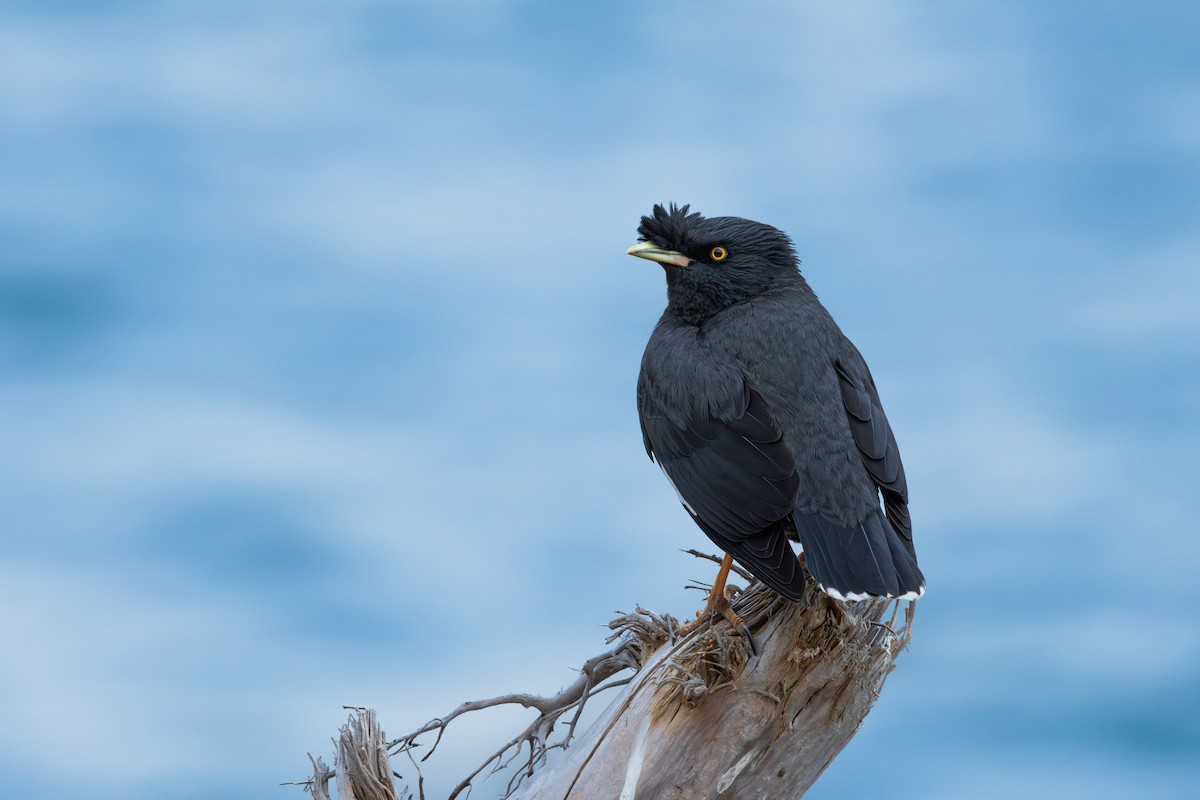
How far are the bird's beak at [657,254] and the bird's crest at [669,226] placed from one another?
0.04 m

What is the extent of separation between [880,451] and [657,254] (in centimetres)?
195

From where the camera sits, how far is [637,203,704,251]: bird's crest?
761 cm

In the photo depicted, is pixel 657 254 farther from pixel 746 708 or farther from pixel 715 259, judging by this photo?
pixel 746 708

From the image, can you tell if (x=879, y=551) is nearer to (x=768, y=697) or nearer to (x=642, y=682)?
(x=768, y=697)

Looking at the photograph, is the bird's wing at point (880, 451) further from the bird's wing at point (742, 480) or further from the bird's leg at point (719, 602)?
the bird's leg at point (719, 602)

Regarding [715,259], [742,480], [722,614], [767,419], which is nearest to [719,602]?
[722,614]

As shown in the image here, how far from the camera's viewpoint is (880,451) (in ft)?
22.0

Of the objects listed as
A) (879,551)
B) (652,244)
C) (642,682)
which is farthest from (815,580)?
(652,244)

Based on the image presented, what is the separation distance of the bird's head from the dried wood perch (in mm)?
1911

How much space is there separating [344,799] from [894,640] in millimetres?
3174

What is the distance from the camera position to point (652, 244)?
7793 millimetres

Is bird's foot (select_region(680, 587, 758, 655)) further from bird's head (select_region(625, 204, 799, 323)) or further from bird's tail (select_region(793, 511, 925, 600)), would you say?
bird's head (select_region(625, 204, 799, 323))

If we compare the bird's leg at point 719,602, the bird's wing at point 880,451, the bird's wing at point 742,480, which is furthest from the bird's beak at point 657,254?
the bird's leg at point 719,602

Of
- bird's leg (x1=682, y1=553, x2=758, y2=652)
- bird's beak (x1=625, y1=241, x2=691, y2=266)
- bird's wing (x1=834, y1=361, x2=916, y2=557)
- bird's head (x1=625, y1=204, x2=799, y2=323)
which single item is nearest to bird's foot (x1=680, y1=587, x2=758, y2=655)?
bird's leg (x1=682, y1=553, x2=758, y2=652)
